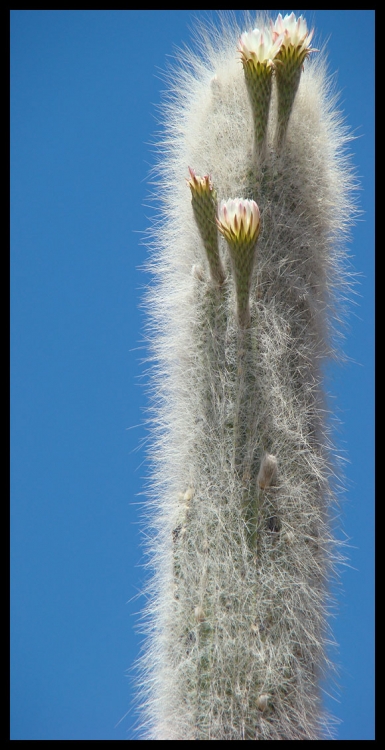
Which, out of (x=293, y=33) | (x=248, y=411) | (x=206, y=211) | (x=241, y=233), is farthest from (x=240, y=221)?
(x=293, y=33)

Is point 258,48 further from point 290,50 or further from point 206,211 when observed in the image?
point 206,211

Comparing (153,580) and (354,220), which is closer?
(153,580)

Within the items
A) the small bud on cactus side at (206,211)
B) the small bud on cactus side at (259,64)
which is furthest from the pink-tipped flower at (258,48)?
the small bud on cactus side at (206,211)

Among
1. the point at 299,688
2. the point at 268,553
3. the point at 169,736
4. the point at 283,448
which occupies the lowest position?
the point at 169,736

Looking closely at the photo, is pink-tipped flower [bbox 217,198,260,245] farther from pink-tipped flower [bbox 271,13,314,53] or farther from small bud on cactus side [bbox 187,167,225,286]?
pink-tipped flower [bbox 271,13,314,53]

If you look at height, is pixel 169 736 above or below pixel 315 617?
below

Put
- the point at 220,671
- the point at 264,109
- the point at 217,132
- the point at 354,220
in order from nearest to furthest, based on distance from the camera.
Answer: the point at 220,671
the point at 264,109
the point at 217,132
the point at 354,220

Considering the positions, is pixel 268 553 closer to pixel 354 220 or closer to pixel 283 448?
pixel 283 448

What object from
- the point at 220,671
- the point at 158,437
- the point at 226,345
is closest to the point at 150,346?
the point at 158,437

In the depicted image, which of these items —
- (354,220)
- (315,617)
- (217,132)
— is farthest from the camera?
(354,220)
